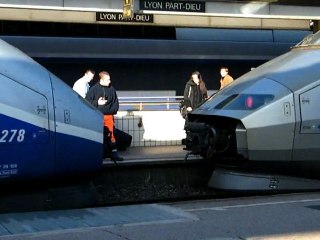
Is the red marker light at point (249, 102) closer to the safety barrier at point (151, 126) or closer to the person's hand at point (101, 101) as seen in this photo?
the person's hand at point (101, 101)

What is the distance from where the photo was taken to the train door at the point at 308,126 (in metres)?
9.07

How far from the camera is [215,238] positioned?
6.18 meters

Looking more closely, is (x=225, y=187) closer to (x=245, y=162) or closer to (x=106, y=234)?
(x=245, y=162)

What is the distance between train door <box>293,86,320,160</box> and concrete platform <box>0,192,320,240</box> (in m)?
0.89

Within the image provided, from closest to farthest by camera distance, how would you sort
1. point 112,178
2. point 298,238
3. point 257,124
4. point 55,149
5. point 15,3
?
point 298,238
point 55,149
point 257,124
point 112,178
point 15,3

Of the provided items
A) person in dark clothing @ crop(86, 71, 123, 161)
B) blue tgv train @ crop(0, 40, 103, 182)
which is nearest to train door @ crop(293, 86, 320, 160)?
blue tgv train @ crop(0, 40, 103, 182)

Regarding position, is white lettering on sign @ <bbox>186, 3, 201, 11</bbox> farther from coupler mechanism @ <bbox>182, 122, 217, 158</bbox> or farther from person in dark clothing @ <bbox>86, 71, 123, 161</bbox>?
coupler mechanism @ <bbox>182, 122, 217, 158</bbox>

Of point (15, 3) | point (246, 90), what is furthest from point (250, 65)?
point (246, 90)

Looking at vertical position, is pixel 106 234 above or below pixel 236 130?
below

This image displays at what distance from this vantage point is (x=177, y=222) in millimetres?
7000

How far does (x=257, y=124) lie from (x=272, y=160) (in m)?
0.65

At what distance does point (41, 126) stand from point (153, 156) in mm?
4224

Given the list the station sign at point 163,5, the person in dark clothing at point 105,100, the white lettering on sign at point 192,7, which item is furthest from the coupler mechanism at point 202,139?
the white lettering on sign at point 192,7

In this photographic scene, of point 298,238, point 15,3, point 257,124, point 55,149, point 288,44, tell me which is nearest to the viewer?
point 298,238
